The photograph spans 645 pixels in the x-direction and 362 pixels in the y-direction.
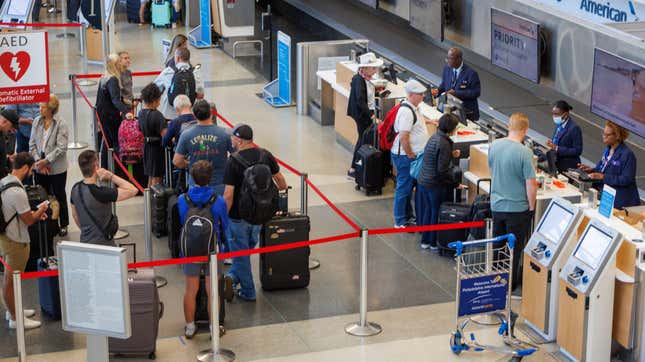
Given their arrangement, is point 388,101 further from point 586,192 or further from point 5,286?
point 5,286

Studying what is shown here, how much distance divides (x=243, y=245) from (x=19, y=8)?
10890 millimetres

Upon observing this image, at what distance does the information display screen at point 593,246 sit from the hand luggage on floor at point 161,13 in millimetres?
16242

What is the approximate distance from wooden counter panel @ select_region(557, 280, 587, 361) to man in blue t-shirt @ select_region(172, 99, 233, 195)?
3.54 metres

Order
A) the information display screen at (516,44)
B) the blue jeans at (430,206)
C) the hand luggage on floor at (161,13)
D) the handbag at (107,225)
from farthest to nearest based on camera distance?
the hand luggage on floor at (161,13) < the information display screen at (516,44) < the blue jeans at (430,206) < the handbag at (107,225)

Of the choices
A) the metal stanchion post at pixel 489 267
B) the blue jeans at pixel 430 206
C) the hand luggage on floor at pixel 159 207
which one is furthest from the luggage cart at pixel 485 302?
the hand luggage on floor at pixel 159 207

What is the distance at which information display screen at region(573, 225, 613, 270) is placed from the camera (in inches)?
336

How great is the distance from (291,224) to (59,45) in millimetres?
13313

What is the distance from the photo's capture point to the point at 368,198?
43.4 ft

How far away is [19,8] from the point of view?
1908cm

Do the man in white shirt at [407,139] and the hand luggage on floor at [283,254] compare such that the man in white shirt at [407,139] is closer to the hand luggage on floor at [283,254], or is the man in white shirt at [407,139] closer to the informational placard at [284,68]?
the hand luggage on floor at [283,254]

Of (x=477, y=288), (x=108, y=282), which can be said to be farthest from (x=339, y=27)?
(x=108, y=282)

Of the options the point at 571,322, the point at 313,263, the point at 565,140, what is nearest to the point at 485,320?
the point at 571,322

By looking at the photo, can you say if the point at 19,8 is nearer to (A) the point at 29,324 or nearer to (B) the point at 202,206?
(A) the point at 29,324

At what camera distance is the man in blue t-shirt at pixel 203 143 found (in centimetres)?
1058
